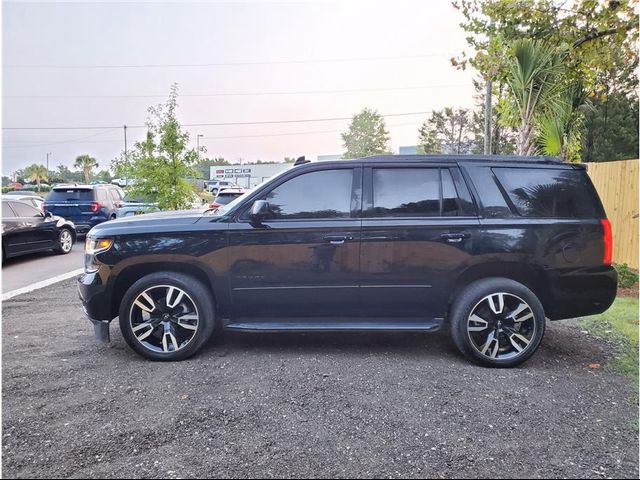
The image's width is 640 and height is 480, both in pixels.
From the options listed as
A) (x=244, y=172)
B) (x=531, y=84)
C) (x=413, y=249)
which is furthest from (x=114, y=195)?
(x=244, y=172)

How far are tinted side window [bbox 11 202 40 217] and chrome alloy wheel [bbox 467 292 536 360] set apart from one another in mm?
10176

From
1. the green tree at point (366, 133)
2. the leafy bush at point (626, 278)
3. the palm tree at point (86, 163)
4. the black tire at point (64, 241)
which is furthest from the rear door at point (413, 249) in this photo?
the palm tree at point (86, 163)

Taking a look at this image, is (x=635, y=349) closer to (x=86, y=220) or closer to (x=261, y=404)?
(x=261, y=404)

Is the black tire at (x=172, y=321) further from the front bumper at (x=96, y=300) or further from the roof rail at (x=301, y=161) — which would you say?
the roof rail at (x=301, y=161)

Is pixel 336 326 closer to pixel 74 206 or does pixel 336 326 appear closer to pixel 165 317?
pixel 165 317

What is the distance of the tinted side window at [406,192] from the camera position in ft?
13.7

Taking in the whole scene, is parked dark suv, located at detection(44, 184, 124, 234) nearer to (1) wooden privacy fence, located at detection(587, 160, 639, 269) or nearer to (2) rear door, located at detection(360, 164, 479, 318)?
(2) rear door, located at detection(360, 164, 479, 318)

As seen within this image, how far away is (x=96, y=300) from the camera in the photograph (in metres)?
4.18

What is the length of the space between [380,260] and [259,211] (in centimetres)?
118

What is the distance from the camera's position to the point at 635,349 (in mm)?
4508

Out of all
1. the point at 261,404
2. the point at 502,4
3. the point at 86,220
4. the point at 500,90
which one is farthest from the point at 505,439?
the point at 86,220

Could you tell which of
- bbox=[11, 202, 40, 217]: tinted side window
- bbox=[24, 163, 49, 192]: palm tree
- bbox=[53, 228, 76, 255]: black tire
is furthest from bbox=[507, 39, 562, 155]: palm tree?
bbox=[24, 163, 49, 192]: palm tree

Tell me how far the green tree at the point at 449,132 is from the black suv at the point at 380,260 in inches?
1215

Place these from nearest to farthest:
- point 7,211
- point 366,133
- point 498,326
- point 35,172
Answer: point 498,326 → point 7,211 → point 366,133 → point 35,172
